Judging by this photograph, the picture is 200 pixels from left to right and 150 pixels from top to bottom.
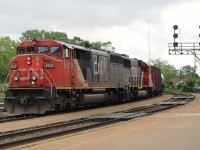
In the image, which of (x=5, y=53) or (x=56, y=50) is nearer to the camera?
(x=56, y=50)

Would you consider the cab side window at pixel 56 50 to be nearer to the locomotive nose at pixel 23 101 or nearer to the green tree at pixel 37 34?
the locomotive nose at pixel 23 101

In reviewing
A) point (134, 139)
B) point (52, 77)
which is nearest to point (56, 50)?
point (52, 77)

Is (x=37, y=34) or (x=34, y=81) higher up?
(x=37, y=34)

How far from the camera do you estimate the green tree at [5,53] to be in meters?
106

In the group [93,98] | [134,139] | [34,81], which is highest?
[34,81]

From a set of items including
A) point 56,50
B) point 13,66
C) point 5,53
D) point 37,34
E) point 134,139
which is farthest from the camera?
point 37,34

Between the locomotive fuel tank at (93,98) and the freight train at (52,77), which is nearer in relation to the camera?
the freight train at (52,77)

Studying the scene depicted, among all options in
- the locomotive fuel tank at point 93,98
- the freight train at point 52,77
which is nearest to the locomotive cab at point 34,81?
the freight train at point 52,77

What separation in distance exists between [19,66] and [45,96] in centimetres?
267

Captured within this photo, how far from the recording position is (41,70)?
2377 cm

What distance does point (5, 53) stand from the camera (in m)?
108

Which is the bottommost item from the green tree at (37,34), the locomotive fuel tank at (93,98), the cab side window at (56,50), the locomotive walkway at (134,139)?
the locomotive walkway at (134,139)

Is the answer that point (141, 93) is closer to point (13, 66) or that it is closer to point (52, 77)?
point (52, 77)

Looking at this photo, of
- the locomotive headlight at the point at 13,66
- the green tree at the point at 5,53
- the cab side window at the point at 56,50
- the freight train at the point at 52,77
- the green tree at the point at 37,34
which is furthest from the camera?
the green tree at the point at 37,34
